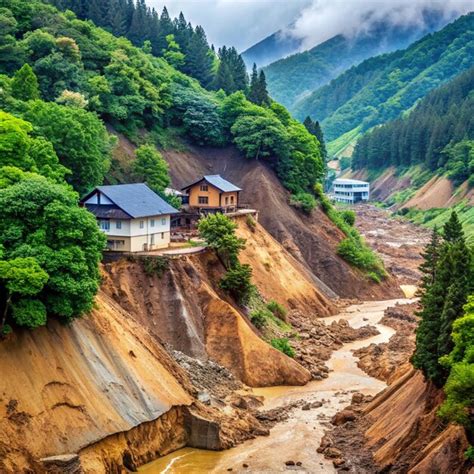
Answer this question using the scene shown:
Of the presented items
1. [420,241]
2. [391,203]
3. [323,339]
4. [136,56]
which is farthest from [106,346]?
[391,203]

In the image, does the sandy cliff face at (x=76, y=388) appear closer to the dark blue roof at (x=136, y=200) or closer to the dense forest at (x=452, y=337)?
the dense forest at (x=452, y=337)

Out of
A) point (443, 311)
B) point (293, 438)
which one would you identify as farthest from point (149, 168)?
point (443, 311)

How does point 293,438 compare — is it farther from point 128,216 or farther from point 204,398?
point 128,216

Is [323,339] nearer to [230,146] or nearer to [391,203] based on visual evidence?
[230,146]

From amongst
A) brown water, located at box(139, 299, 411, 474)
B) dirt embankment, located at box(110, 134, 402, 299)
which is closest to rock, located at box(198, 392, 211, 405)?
brown water, located at box(139, 299, 411, 474)

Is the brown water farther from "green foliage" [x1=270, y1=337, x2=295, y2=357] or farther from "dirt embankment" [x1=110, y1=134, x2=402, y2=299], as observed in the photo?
"dirt embankment" [x1=110, y1=134, x2=402, y2=299]
